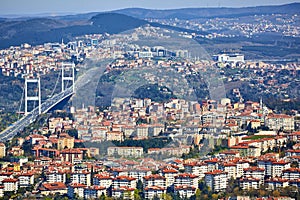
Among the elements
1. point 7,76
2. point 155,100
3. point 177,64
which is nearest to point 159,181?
point 155,100

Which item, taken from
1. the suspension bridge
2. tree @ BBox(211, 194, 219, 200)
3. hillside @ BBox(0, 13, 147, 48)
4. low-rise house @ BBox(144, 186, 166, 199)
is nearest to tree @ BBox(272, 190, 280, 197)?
Result: tree @ BBox(211, 194, 219, 200)

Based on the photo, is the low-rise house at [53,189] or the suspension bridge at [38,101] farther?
the suspension bridge at [38,101]

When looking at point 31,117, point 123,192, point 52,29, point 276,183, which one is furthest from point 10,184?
point 52,29

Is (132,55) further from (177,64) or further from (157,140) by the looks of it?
(157,140)

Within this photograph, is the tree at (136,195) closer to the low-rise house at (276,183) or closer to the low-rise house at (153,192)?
the low-rise house at (153,192)

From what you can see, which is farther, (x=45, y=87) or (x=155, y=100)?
(x=45, y=87)

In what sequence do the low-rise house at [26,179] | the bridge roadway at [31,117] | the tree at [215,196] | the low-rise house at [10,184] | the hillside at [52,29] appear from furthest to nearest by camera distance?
1. the hillside at [52,29]
2. the bridge roadway at [31,117]
3. the low-rise house at [26,179]
4. the low-rise house at [10,184]
5. the tree at [215,196]

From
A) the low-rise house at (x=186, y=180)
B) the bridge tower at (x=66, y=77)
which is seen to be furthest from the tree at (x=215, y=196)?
the bridge tower at (x=66, y=77)

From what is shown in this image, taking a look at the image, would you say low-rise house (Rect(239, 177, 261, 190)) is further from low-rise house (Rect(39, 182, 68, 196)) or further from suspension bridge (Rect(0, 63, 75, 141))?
suspension bridge (Rect(0, 63, 75, 141))
